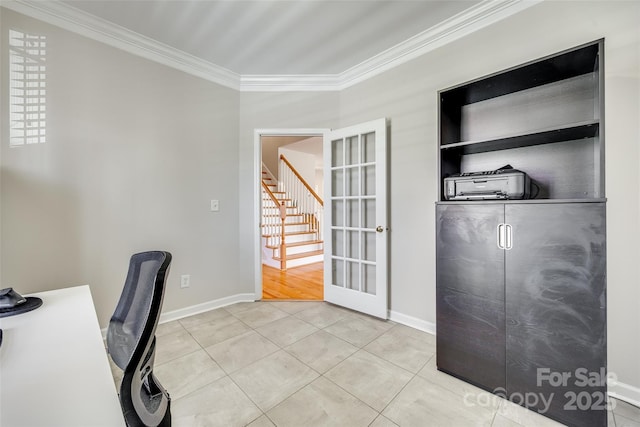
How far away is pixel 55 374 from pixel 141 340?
1.03ft

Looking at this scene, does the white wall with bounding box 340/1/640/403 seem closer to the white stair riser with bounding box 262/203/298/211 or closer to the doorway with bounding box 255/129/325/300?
the doorway with bounding box 255/129/325/300

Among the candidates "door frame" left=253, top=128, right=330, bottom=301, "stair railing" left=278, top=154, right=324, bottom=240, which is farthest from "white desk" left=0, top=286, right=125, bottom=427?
"stair railing" left=278, top=154, right=324, bottom=240

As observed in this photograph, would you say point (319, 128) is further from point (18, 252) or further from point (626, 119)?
point (18, 252)

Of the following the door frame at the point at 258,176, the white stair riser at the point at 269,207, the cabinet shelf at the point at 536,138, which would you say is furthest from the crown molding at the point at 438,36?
the white stair riser at the point at 269,207

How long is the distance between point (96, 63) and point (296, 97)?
1.85m

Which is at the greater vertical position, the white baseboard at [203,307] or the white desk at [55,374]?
the white desk at [55,374]

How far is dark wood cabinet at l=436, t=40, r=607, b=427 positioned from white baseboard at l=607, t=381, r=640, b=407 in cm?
49

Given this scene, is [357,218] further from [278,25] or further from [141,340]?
[141,340]

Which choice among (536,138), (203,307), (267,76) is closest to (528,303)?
(536,138)

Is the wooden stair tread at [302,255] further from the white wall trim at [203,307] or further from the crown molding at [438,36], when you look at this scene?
the crown molding at [438,36]

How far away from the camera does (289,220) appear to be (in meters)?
6.16

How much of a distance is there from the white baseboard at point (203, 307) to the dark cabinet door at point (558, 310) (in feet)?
8.57

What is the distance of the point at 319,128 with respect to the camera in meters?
3.11

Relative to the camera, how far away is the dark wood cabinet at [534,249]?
1.32m
